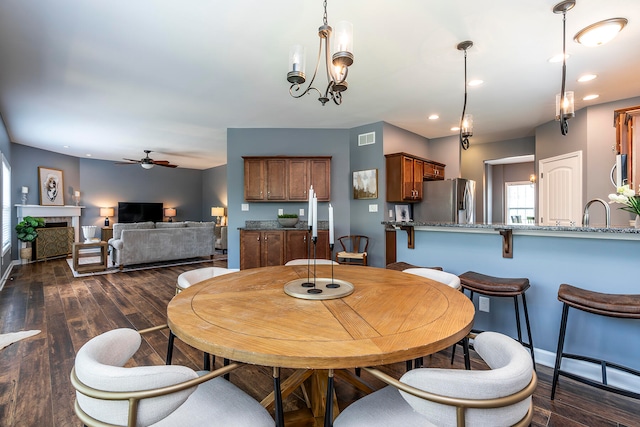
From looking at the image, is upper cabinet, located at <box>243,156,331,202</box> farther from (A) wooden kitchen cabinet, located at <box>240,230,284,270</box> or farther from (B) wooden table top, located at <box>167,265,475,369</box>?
(B) wooden table top, located at <box>167,265,475,369</box>

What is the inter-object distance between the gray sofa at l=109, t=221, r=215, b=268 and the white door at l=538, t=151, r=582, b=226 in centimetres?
653

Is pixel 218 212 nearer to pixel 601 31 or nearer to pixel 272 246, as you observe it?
pixel 272 246

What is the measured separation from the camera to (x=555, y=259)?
224 centimetres

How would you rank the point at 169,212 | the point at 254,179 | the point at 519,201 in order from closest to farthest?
the point at 254,179, the point at 519,201, the point at 169,212

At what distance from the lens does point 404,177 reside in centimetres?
471

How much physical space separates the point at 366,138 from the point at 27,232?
694cm

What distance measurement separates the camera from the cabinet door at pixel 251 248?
15.0ft

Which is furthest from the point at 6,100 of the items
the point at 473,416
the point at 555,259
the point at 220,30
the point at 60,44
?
the point at 555,259

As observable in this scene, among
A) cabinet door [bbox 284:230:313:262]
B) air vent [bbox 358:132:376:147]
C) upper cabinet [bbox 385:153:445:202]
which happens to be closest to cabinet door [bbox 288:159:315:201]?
cabinet door [bbox 284:230:313:262]

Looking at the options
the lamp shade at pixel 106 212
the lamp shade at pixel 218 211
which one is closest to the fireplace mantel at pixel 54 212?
the lamp shade at pixel 106 212

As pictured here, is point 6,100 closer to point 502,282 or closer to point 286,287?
point 286,287

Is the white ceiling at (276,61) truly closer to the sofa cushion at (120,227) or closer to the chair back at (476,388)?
the sofa cushion at (120,227)

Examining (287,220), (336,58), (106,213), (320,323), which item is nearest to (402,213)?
(287,220)

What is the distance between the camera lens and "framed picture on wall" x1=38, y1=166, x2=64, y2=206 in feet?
23.2
